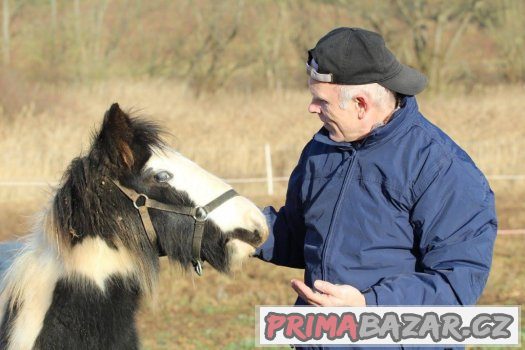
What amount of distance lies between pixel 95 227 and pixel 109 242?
85 mm

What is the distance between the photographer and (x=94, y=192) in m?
3.23

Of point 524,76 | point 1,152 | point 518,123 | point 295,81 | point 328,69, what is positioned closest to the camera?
point 328,69

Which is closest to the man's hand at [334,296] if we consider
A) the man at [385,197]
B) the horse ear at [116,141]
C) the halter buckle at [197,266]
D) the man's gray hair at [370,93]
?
the man at [385,197]

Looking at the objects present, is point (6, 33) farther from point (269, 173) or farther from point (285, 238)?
point (285, 238)

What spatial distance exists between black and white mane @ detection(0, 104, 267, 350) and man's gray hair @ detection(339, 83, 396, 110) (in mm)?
691

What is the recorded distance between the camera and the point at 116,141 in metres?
3.24

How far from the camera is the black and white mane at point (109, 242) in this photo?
3150 mm

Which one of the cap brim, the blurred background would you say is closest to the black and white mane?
the cap brim

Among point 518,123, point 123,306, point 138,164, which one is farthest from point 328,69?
point 518,123

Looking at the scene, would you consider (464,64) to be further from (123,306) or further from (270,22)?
(123,306)

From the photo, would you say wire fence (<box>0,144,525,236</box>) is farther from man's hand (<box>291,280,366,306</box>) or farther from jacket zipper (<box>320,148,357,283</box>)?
man's hand (<box>291,280,366,306</box>)

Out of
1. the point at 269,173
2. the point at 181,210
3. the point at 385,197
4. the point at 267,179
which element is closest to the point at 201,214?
the point at 181,210

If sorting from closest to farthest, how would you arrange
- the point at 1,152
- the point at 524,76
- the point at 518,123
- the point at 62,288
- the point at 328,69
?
1. the point at 328,69
2. the point at 62,288
3. the point at 1,152
4. the point at 518,123
5. the point at 524,76

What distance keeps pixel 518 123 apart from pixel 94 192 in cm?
1617
